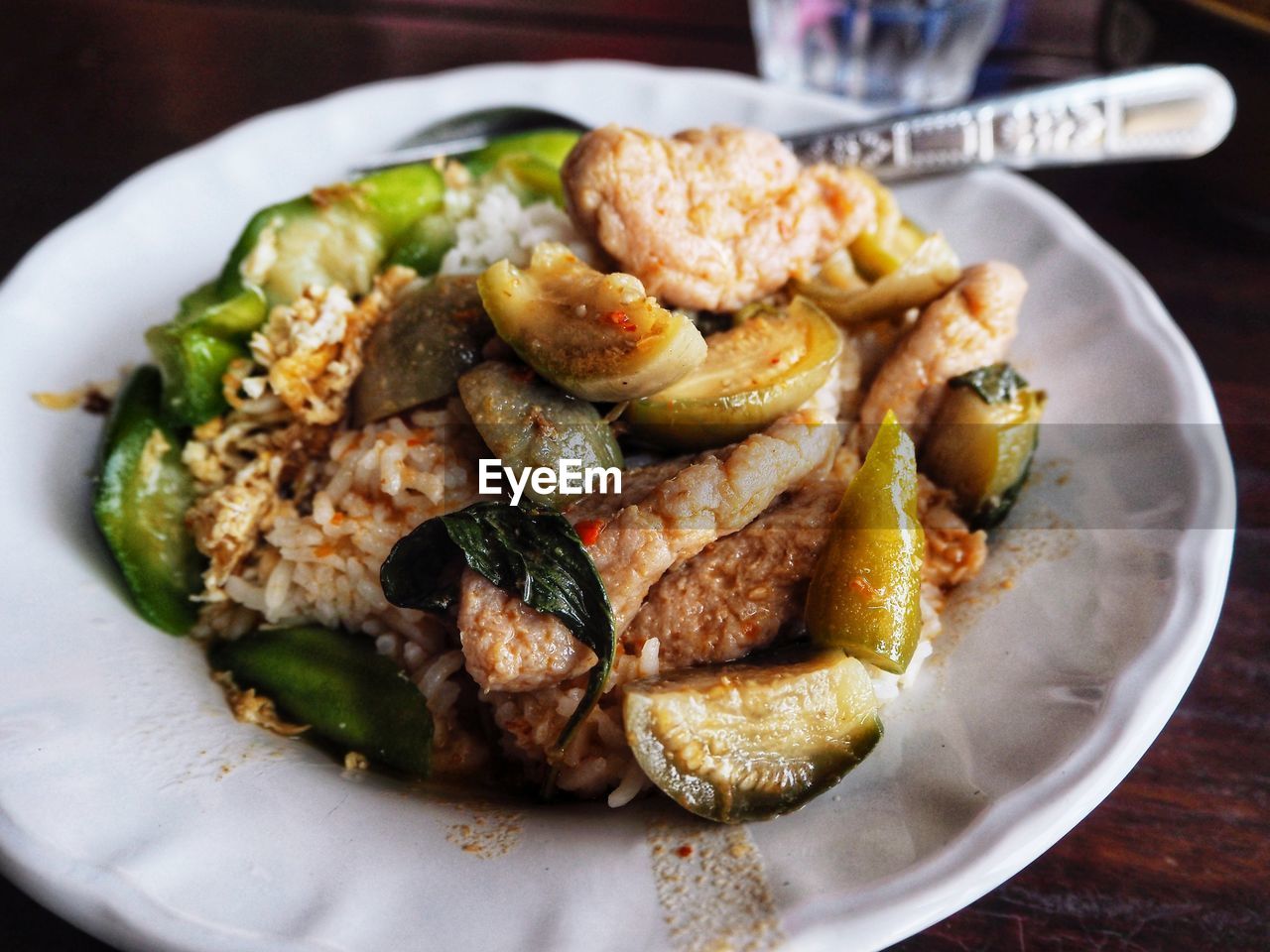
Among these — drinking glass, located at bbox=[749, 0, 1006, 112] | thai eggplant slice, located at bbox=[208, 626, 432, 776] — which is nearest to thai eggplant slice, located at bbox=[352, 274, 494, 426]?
thai eggplant slice, located at bbox=[208, 626, 432, 776]

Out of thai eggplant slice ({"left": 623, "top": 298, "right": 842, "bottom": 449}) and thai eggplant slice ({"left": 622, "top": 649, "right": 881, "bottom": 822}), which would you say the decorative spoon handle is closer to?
thai eggplant slice ({"left": 623, "top": 298, "right": 842, "bottom": 449})

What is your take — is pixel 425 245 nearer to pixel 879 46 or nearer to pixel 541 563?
pixel 541 563

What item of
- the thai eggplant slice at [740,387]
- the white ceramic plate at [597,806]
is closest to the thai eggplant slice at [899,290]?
the thai eggplant slice at [740,387]

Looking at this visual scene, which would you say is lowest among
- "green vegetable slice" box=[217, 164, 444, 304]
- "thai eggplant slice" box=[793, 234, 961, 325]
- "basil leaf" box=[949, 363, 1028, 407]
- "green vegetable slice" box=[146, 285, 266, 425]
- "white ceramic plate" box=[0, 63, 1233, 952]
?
"white ceramic plate" box=[0, 63, 1233, 952]

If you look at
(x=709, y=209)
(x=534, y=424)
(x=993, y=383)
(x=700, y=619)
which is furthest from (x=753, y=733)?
(x=709, y=209)

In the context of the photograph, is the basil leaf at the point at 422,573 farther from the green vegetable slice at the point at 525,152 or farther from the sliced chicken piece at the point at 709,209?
the green vegetable slice at the point at 525,152

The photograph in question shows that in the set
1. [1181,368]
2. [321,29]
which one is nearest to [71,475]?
[1181,368]

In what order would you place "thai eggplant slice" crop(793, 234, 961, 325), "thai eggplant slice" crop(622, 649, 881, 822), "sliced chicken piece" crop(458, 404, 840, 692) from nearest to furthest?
"thai eggplant slice" crop(622, 649, 881, 822) → "sliced chicken piece" crop(458, 404, 840, 692) → "thai eggplant slice" crop(793, 234, 961, 325)
